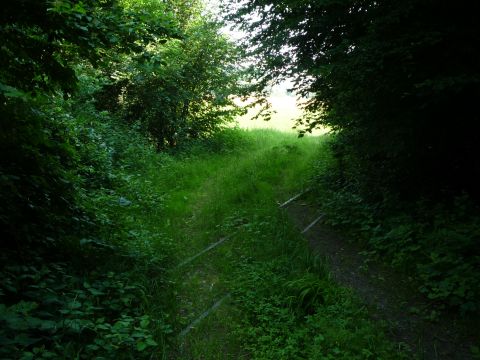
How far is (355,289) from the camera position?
5.71 metres

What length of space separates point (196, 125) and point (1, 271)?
12.7 m

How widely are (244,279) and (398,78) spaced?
13.2 ft

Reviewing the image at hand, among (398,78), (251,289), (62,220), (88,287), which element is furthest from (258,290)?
(398,78)

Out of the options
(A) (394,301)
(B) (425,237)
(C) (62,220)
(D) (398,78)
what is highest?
(D) (398,78)

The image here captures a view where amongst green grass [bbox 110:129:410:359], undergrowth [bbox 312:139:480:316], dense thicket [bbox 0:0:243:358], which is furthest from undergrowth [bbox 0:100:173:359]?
undergrowth [bbox 312:139:480:316]

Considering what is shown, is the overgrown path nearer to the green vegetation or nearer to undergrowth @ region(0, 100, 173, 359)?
the green vegetation

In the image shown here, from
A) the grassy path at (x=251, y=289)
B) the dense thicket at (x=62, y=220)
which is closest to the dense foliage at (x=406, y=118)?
the grassy path at (x=251, y=289)

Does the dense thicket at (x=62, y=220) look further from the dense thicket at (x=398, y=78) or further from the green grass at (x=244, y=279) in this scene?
the dense thicket at (x=398, y=78)

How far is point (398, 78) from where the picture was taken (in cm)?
585

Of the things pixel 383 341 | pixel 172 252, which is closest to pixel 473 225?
pixel 383 341

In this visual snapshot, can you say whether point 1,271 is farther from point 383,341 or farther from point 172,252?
point 383,341

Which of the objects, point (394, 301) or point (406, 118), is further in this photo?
point (406, 118)

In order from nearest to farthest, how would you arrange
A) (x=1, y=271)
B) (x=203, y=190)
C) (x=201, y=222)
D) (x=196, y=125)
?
1. (x=1, y=271)
2. (x=201, y=222)
3. (x=203, y=190)
4. (x=196, y=125)

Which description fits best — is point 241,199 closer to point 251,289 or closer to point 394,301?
point 251,289
